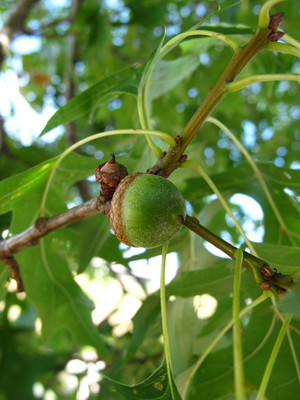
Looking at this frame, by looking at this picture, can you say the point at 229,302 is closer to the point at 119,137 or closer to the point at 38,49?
the point at 119,137

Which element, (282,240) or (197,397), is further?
(282,240)

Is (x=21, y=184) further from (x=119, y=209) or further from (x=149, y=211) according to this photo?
(x=149, y=211)

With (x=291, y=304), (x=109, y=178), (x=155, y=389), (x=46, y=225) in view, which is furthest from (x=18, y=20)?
(x=291, y=304)

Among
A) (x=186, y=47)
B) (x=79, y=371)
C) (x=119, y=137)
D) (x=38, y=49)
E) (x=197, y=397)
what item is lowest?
(x=197, y=397)

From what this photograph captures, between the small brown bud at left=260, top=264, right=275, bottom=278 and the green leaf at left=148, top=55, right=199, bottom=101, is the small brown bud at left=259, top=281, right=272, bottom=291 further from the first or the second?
the green leaf at left=148, top=55, right=199, bottom=101

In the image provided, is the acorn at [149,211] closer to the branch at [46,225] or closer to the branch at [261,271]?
the branch at [261,271]

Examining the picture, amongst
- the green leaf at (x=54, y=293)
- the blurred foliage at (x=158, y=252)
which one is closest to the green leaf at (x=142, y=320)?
the blurred foliage at (x=158, y=252)

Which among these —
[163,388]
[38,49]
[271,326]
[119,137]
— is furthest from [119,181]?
[38,49]
